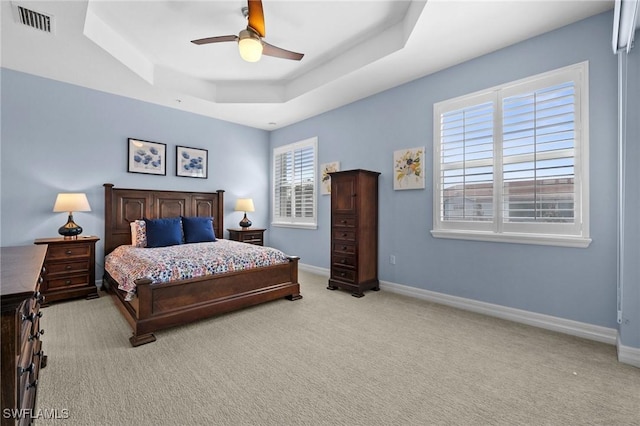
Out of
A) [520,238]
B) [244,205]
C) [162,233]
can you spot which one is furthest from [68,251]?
[520,238]

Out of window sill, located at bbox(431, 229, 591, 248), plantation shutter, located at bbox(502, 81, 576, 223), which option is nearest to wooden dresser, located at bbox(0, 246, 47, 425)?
window sill, located at bbox(431, 229, 591, 248)

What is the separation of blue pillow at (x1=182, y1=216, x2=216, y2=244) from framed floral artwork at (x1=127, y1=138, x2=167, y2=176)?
1074 millimetres

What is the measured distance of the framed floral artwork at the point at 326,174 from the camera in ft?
16.4

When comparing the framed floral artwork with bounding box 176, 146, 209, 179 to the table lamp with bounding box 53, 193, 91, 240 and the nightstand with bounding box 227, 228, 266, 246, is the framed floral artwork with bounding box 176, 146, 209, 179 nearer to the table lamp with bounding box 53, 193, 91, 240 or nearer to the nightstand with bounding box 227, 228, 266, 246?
the nightstand with bounding box 227, 228, 266, 246

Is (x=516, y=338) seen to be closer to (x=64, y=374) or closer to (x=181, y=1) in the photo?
(x=64, y=374)

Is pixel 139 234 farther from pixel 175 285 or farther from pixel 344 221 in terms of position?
pixel 344 221

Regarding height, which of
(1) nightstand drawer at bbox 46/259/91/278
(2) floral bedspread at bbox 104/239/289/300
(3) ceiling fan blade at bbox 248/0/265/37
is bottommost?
(1) nightstand drawer at bbox 46/259/91/278

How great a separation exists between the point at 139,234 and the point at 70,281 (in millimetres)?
931

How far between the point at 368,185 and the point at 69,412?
3.63m

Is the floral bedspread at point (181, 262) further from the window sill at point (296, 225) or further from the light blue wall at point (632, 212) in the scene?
the light blue wall at point (632, 212)

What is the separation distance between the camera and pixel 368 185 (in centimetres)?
418

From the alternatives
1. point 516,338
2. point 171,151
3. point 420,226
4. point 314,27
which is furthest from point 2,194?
point 516,338

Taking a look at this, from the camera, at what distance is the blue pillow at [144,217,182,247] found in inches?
159

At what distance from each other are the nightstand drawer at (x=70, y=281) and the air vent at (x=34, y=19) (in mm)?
2779
